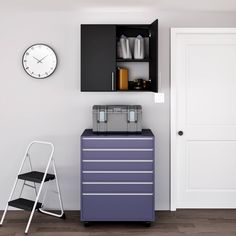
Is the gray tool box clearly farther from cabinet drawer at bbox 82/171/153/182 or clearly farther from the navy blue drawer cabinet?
cabinet drawer at bbox 82/171/153/182

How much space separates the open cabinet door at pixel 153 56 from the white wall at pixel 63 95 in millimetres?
238

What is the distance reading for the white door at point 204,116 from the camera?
424cm

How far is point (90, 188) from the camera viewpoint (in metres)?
3.82

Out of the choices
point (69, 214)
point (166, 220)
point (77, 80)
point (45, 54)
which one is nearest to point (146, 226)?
point (166, 220)

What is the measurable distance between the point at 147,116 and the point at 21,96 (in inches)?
56.6

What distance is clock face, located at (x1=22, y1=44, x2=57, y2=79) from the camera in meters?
4.17

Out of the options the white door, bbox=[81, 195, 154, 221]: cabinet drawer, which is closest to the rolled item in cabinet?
the white door

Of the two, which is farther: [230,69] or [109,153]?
[230,69]

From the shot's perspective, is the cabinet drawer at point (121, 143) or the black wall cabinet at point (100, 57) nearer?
the cabinet drawer at point (121, 143)

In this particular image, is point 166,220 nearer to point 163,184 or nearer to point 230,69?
point 163,184

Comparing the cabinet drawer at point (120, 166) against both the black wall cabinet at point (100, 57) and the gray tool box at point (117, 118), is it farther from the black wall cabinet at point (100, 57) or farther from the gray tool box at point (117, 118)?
the black wall cabinet at point (100, 57)

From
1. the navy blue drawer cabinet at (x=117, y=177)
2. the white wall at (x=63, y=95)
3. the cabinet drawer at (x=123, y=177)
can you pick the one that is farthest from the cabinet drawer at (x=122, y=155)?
the white wall at (x=63, y=95)

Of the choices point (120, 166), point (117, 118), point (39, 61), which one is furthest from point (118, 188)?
point (39, 61)

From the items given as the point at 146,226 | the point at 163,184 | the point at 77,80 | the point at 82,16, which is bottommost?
the point at 146,226
